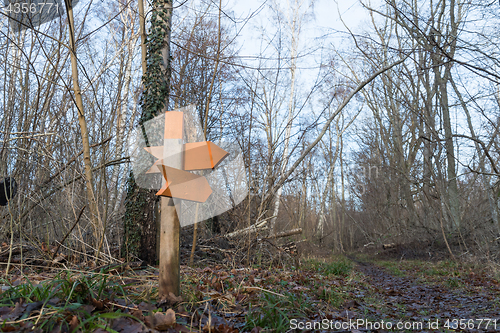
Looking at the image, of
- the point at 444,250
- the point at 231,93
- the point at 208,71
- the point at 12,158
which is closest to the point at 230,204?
the point at 12,158

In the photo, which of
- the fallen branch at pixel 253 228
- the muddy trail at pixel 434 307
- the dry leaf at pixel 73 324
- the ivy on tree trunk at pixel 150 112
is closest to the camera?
the dry leaf at pixel 73 324

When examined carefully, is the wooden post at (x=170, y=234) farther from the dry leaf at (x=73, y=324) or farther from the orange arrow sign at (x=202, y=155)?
the dry leaf at (x=73, y=324)

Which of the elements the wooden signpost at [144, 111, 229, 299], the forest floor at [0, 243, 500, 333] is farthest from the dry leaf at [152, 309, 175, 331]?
the wooden signpost at [144, 111, 229, 299]

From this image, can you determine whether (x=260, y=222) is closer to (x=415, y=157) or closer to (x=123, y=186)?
(x=123, y=186)

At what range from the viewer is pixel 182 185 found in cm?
192

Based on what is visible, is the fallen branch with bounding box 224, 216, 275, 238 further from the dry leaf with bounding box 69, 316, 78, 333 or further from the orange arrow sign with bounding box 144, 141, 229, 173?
the dry leaf with bounding box 69, 316, 78, 333

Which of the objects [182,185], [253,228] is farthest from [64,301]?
[253,228]

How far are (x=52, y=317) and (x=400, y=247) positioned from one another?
11.8 m

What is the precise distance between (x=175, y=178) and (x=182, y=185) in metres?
0.06

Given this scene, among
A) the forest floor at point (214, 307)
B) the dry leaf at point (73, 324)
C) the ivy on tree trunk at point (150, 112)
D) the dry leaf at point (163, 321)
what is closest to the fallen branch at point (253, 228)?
the forest floor at point (214, 307)

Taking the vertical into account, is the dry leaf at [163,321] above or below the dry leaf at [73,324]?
below

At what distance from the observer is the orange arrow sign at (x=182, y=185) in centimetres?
187

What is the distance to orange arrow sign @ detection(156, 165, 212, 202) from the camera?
187 centimetres

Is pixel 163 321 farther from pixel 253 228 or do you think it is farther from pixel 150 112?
pixel 253 228
